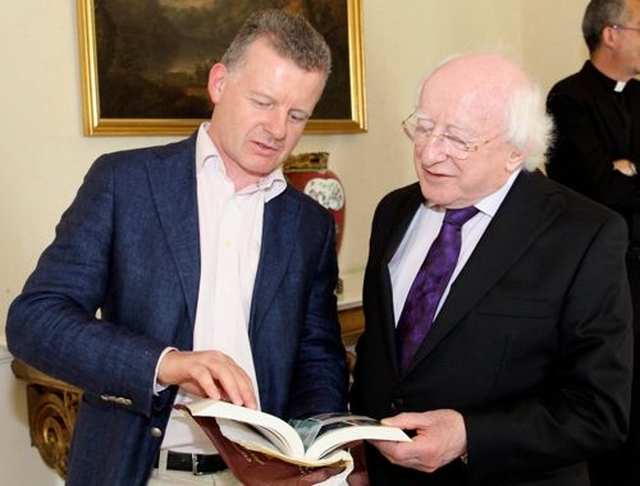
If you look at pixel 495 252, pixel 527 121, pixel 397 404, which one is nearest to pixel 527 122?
pixel 527 121

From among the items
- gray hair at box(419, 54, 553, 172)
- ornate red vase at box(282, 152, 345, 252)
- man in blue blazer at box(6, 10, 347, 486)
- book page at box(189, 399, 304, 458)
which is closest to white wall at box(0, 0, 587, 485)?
gray hair at box(419, 54, 553, 172)

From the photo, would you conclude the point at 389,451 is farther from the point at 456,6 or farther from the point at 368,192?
the point at 456,6

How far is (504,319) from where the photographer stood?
2.14m

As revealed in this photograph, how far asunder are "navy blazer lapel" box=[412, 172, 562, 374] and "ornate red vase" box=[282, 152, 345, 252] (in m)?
1.70

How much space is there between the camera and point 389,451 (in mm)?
2014

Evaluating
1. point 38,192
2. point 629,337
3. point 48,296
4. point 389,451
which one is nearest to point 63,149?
point 38,192

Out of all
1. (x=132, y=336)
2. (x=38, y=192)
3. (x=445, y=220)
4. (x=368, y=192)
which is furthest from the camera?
(x=368, y=192)

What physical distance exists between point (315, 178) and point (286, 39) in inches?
65.8

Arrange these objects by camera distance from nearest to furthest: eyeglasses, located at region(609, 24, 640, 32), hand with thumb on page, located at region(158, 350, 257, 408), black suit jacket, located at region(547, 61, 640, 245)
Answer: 1. hand with thumb on page, located at region(158, 350, 257, 408)
2. black suit jacket, located at region(547, 61, 640, 245)
3. eyeglasses, located at region(609, 24, 640, 32)

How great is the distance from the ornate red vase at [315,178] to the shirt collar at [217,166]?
4.73 ft

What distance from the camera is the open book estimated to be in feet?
5.63

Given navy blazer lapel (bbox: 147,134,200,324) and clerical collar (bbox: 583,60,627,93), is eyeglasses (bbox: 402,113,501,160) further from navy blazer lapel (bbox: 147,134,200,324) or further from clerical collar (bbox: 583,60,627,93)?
clerical collar (bbox: 583,60,627,93)

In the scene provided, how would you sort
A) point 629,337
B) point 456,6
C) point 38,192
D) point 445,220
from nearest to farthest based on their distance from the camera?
point 629,337, point 445,220, point 38,192, point 456,6

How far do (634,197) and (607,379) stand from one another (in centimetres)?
238
